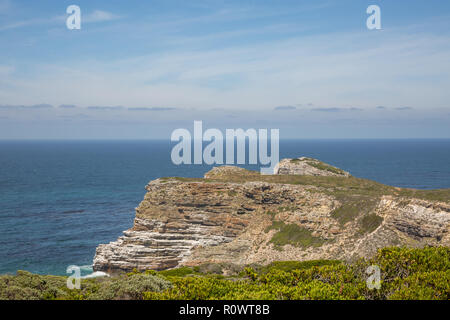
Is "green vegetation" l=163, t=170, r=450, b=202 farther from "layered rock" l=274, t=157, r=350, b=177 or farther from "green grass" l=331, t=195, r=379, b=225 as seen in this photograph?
"layered rock" l=274, t=157, r=350, b=177

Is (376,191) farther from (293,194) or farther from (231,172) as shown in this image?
(231,172)

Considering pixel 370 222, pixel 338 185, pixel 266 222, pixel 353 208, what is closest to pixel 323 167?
pixel 338 185

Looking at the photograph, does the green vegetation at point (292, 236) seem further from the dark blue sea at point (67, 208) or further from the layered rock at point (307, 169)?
the dark blue sea at point (67, 208)

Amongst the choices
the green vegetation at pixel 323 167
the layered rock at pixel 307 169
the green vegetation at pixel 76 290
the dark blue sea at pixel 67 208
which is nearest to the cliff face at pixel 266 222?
the dark blue sea at pixel 67 208

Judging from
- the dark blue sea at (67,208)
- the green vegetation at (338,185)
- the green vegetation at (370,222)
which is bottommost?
the dark blue sea at (67,208)

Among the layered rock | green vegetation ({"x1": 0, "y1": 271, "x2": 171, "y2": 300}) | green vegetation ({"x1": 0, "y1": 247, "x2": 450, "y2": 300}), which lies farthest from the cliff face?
green vegetation ({"x1": 0, "y1": 271, "x2": 171, "y2": 300})
